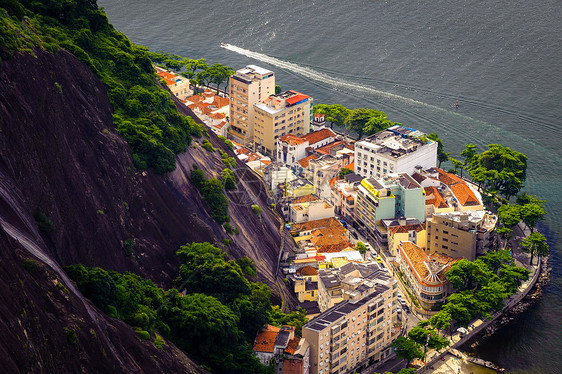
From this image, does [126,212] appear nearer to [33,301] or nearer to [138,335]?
[138,335]

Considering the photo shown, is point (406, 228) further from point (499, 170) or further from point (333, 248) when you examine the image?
point (499, 170)

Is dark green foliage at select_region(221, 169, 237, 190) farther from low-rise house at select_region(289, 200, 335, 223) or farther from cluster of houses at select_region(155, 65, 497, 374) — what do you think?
low-rise house at select_region(289, 200, 335, 223)

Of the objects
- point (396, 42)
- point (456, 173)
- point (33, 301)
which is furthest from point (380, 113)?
point (33, 301)

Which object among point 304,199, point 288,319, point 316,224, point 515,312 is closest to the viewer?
point 288,319

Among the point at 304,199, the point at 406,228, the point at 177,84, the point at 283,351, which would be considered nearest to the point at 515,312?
the point at 406,228

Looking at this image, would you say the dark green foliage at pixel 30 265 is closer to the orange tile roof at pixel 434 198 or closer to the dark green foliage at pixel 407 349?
the dark green foliage at pixel 407 349

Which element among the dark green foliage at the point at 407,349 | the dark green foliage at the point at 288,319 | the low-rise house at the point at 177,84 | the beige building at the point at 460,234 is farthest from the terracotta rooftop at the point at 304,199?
the low-rise house at the point at 177,84
